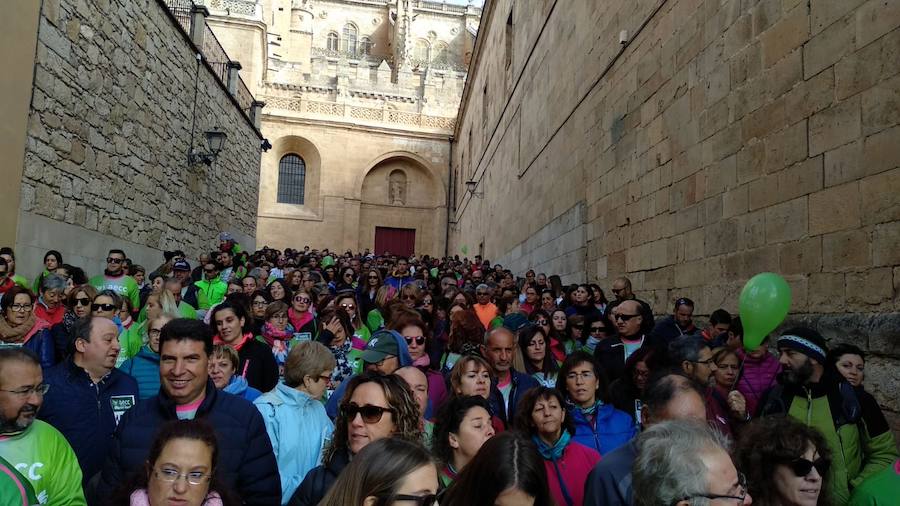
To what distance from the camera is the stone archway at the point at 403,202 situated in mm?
32781

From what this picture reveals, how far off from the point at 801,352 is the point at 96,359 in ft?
12.6

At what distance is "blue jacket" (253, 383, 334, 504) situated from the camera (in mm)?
3143

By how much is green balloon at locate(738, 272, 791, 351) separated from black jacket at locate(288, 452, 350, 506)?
295cm

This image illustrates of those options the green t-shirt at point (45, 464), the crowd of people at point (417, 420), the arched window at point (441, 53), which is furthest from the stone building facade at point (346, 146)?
the green t-shirt at point (45, 464)

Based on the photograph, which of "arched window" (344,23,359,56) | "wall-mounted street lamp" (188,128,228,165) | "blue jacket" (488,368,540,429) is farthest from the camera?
"arched window" (344,23,359,56)

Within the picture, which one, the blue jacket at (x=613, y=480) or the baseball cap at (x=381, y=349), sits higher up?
the baseball cap at (x=381, y=349)

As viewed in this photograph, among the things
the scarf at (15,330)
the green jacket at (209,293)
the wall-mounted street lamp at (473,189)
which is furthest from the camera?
the wall-mounted street lamp at (473,189)

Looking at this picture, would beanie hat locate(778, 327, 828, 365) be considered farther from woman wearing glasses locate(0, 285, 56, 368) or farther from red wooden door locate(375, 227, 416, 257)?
red wooden door locate(375, 227, 416, 257)

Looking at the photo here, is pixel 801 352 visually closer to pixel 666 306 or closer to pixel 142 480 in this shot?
pixel 142 480

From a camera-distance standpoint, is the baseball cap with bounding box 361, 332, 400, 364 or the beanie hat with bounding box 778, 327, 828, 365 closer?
the beanie hat with bounding box 778, 327, 828, 365

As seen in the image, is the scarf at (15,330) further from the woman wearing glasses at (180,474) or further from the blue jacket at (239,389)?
the woman wearing glasses at (180,474)

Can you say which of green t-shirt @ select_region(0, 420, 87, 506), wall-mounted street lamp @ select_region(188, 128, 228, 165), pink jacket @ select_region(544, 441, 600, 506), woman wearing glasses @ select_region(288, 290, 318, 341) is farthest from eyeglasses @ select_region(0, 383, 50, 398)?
wall-mounted street lamp @ select_region(188, 128, 228, 165)

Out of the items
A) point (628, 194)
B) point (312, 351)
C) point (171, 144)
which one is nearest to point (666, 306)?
point (628, 194)

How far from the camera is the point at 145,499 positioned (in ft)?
7.13
